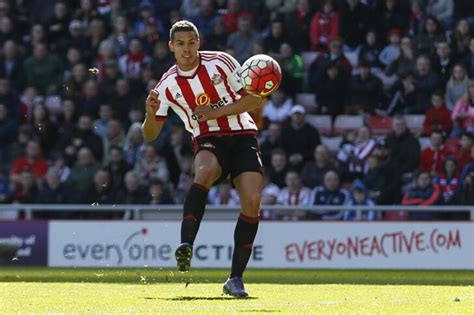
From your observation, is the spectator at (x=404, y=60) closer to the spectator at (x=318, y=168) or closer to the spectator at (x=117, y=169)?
the spectator at (x=318, y=168)

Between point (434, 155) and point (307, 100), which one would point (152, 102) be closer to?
point (434, 155)

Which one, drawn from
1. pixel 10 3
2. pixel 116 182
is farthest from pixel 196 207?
pixel 10 3

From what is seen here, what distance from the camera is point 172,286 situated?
11.4 m

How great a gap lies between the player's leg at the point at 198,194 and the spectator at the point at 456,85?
9.05m

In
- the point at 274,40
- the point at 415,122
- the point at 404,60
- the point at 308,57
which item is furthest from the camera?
the point at 308,57

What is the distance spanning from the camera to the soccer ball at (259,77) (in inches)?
390

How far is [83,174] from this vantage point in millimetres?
18547

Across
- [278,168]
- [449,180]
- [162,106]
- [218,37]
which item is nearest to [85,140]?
[218,37]

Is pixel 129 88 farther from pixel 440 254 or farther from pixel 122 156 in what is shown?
pixel 440 254

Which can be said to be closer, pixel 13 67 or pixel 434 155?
pixel 434 155

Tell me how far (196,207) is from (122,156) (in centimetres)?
895

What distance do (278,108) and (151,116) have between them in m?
8.99

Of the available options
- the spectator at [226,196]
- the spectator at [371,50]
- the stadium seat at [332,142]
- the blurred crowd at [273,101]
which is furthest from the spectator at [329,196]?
the spectator at [371,50]

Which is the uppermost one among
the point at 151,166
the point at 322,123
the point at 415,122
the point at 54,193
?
the point at 415,122
